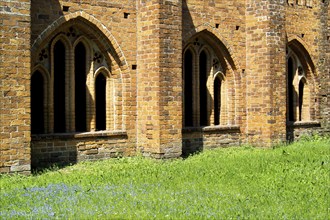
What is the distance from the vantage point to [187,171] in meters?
10.3

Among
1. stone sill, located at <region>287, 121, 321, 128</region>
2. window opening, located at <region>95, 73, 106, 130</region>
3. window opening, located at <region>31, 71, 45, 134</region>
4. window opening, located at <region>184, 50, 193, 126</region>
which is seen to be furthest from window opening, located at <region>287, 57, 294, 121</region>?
window opening, located at <region>31, 71, 45, 134</region>

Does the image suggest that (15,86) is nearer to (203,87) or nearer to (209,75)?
(203,87)

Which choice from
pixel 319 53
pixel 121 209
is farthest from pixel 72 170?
pixel 319 53

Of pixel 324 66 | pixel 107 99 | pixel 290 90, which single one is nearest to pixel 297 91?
pixel 290 90

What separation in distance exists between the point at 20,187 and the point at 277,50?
31.6 feet

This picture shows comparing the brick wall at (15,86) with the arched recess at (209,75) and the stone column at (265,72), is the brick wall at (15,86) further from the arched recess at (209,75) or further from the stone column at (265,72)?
the stone column at (265,72)

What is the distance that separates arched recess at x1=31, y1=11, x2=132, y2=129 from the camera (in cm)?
1115

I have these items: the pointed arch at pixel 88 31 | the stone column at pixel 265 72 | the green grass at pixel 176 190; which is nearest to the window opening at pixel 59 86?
the pointed arch at pixel 88 31

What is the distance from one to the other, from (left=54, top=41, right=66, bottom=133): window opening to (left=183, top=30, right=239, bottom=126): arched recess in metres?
3.90

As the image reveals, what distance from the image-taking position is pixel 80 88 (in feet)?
39.3

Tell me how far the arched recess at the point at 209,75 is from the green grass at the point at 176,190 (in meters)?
2.55

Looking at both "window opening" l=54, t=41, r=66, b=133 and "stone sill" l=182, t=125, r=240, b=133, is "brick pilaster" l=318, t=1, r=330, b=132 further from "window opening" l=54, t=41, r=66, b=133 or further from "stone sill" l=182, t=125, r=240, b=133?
"window opening" l=54, t=41, r=66, b=133

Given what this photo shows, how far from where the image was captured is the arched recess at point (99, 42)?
11148mm

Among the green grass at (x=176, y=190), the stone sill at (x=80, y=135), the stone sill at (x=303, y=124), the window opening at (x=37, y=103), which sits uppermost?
the window opening at (x=37, y=103)
